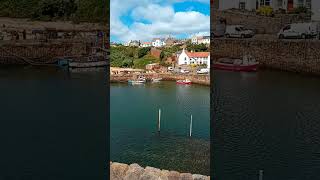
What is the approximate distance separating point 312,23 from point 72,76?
2.67 meters

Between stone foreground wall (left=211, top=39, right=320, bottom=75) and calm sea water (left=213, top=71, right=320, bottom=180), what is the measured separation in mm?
132

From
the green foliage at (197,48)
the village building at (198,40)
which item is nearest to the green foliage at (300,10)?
the green foliage at (197,48)

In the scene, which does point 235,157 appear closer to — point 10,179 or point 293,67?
point 293,67

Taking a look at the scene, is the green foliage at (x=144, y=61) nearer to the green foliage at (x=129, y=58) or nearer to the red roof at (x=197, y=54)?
the green foliage at (x=129, y=58)

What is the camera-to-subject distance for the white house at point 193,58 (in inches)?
325

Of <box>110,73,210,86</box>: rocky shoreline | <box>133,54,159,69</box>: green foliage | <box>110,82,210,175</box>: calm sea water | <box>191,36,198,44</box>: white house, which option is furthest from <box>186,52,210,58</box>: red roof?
<box>133,54,159,69</box>: green foliage

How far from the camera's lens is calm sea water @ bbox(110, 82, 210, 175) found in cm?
625

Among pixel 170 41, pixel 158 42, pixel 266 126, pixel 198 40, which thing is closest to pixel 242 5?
pixel 266 126

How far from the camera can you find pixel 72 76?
409cm

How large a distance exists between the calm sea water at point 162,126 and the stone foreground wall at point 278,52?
6.12 feet

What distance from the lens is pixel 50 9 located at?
169 inches

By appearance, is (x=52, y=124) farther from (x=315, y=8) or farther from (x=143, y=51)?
(x=143, y=51)

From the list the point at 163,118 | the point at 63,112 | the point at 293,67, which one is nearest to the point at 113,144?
the point at 163,118

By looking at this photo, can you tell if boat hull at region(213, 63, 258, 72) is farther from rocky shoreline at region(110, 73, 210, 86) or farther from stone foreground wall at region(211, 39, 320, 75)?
rocky shoreline at region(110, 73, 210, 86)
